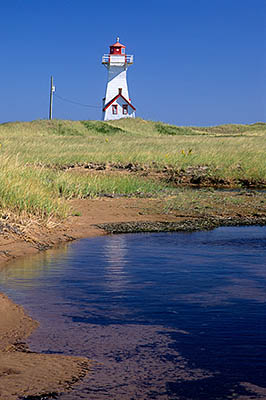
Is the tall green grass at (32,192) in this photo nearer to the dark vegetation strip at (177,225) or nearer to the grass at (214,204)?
the dark vegetation strip at (177,225)

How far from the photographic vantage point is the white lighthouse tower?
70.5 meters

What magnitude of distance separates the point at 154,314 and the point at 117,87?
6732cm

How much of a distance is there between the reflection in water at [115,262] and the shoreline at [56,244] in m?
0.96

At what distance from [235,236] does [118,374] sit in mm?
7486

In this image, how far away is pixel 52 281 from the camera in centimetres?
766

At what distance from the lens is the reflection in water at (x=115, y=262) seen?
298 inches

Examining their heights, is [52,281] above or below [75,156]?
Result: below

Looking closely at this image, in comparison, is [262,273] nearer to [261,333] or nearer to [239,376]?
[261,333]

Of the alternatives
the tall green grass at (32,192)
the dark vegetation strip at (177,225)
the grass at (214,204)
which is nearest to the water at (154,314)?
the tall green grass at (32,192)

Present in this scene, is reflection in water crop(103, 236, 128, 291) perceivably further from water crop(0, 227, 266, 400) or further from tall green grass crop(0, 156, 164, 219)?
tall green grass crop(0, 156, 164, 219)

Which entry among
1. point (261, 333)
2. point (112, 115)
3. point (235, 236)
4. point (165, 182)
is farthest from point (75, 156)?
point (112, 115)

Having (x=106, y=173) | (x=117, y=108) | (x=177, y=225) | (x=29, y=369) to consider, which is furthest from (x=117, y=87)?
(x=29, y=369)

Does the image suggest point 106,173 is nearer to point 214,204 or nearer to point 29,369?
point 214,204

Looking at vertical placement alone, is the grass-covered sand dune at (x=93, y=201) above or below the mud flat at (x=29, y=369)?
above
